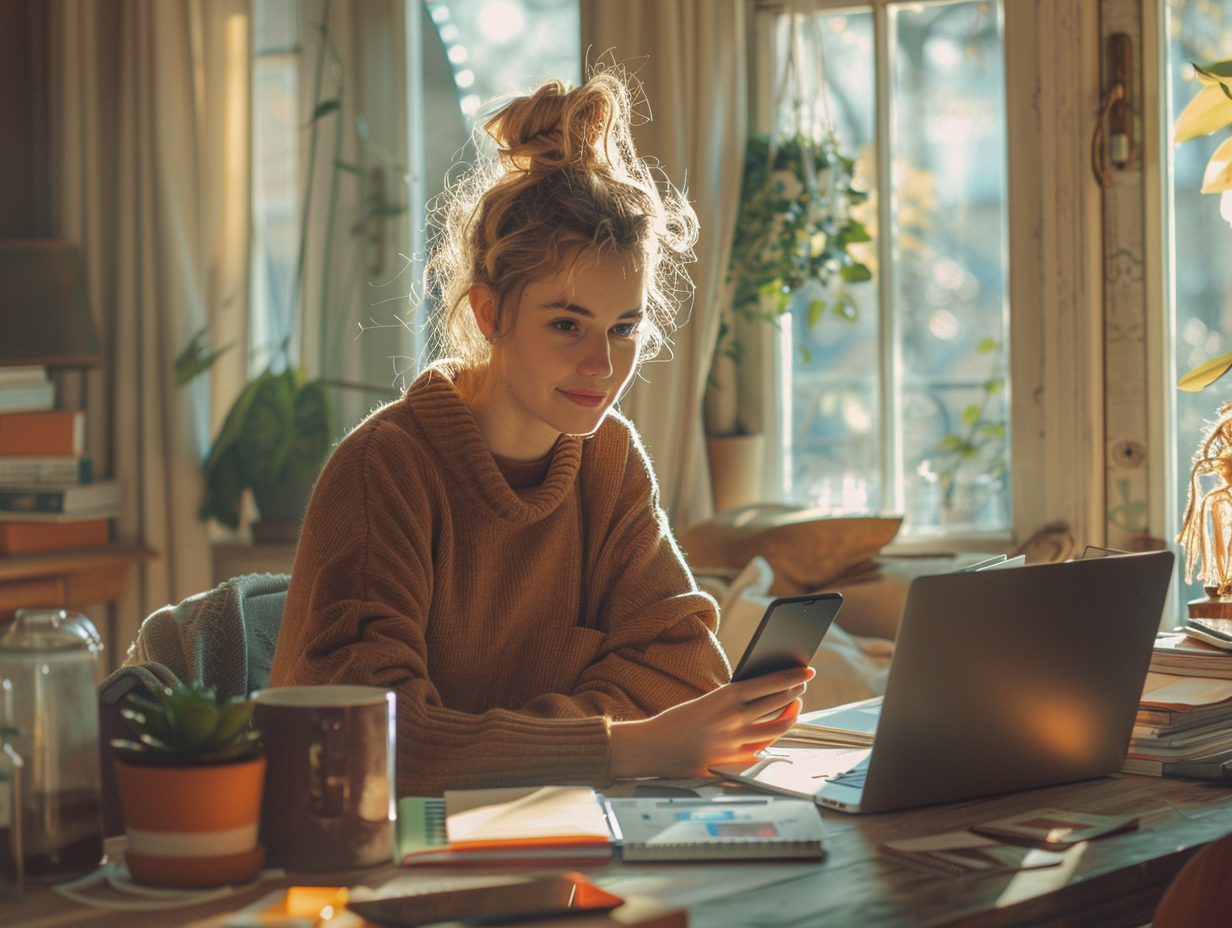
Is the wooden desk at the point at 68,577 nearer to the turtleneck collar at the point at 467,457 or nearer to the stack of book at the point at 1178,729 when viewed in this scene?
the turtleneck collar at the point at 467,457

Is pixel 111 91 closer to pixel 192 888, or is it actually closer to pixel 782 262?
pixel 782 262

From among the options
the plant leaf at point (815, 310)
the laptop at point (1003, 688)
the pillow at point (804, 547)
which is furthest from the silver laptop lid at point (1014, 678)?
the plant leaf at point (815, 310)

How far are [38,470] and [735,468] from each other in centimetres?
166

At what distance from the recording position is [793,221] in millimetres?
3107

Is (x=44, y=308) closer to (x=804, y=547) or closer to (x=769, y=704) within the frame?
(x=804, y=547)

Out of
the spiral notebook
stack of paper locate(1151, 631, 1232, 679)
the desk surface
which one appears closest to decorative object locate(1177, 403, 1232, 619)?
stack of paper locate(1151, 631, 1232, 679)

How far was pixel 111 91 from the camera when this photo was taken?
3576mm

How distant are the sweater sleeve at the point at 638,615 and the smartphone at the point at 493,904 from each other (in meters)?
0.50

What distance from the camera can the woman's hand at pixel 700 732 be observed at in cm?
124

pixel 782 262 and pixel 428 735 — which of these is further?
pixel 782 262

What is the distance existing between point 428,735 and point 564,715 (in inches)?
6.3

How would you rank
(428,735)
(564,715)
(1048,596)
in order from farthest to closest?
(564,715) < (428,735) < (1048,596)

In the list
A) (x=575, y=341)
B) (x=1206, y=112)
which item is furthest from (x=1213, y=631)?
(x=575, y=341)

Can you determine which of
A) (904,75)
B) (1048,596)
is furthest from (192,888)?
(904,75)
